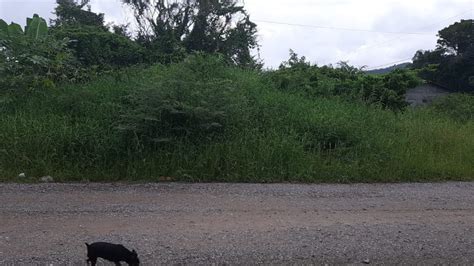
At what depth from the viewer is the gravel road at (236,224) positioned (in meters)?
4.12

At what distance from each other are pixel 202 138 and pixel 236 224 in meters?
3.51

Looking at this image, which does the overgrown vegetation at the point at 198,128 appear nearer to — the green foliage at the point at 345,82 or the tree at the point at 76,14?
the green foliage at the point at 345,82

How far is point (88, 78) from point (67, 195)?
556cm

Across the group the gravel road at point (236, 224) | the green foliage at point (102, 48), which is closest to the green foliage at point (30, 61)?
the gravel road at point (236, 224)

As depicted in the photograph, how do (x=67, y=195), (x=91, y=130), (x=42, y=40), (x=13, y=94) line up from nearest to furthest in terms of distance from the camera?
(x=67, y=195) < (x=91, y=130) < (x=13, y=94) < (x=42, y=40)

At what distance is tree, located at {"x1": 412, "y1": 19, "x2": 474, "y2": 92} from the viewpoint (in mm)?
41006

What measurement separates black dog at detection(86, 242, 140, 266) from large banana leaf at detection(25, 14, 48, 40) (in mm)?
8632

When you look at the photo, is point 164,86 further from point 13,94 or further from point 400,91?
point 400,91

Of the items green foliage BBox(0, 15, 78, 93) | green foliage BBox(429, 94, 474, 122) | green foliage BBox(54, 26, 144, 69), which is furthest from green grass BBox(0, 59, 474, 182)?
green foliage BBox(54, 26, 144, 69)

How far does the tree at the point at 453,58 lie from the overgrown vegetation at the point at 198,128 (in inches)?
1259

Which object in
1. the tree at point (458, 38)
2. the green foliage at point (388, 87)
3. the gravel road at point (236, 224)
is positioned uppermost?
the tree at point (458, 38)

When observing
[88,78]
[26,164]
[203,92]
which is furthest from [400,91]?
[26,164]

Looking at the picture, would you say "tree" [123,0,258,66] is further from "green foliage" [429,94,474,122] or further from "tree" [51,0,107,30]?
"green foliage" [429,94,474,122]

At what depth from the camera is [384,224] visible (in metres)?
5.19
